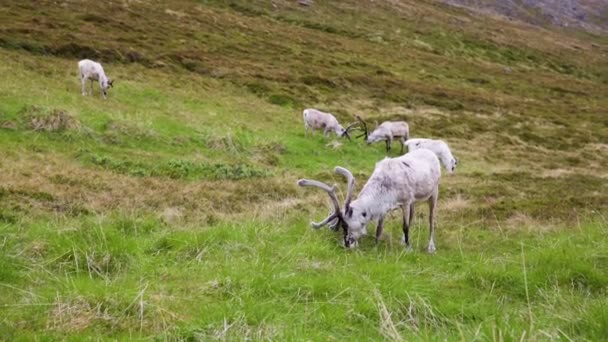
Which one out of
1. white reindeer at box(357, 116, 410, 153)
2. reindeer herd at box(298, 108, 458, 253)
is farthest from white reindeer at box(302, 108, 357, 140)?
reindeer herd at box(298, 108, 458, 253)

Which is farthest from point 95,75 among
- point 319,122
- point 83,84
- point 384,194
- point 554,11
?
point 554,11

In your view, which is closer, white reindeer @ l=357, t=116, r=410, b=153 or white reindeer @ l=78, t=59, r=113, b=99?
white reindeer @ l=78, t=59, r=113, b=99

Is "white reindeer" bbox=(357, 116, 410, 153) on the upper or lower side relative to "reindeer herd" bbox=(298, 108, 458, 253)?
lower

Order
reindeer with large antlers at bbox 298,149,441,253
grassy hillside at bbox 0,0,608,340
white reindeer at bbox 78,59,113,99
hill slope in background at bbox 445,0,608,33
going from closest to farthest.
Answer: grassy hillside at bbox 0,0,608,340 < reindeer with large antlers at bbox 298,149,441,253 < white reindeer at bbox 78,59,113,99 < hill slope in background at bbox 445,0,608,33

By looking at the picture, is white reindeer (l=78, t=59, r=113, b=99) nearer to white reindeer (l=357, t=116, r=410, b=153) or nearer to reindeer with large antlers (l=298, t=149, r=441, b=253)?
white reindeer (l=357, t=116, r=410, b=153)

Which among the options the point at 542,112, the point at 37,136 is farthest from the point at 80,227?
the point at 542,112

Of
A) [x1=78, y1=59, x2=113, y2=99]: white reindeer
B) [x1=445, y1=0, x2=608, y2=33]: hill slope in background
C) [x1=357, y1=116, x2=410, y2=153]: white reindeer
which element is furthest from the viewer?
[x1=445, y1=0, x2=608, y2=33]: hill slope in background

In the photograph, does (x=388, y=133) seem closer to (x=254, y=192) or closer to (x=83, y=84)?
(x=254, y=192)

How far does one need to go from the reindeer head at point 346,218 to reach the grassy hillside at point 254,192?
27cm

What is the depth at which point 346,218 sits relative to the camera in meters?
10.6

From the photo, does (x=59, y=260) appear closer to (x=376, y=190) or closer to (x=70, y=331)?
(x=70, y=331)

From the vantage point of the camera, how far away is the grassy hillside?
243 inches

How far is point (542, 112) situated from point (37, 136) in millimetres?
39947

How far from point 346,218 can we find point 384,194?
1.13 m
